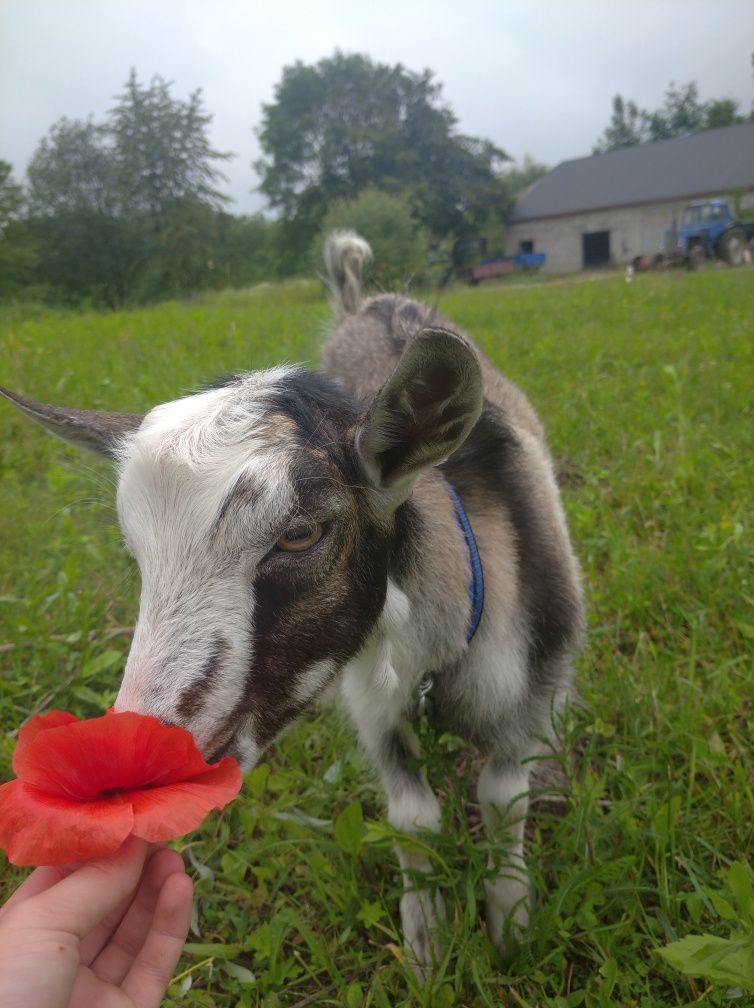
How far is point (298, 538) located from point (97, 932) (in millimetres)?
708

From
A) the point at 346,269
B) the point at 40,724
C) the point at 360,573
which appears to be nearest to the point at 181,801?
the point at 40,724

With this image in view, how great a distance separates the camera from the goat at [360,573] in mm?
1137

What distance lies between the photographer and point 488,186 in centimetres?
4131

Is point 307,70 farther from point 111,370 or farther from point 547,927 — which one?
point 547,927

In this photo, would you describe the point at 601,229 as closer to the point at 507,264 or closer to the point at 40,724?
the point at 507,264

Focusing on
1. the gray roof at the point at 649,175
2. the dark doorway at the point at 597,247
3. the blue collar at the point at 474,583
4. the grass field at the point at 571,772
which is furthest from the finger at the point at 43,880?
the dark doorway at the point at 597,247

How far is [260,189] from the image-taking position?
43500 millimetres

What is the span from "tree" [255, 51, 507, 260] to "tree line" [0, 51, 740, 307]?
0.27ft

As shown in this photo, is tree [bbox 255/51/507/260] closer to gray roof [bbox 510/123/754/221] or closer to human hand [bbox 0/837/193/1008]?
gray roof [bbox 510/123/754/221]

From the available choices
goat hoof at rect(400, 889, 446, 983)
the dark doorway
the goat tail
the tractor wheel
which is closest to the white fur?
goat hoof at rect(400, 889, 446, 983)

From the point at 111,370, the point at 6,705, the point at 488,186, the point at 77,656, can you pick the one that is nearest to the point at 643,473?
the point at 77,656

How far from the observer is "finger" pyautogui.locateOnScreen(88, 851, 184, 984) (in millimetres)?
1125

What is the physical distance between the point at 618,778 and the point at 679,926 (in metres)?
0.40

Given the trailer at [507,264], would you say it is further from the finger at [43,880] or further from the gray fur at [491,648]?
the finger at [43,880]
